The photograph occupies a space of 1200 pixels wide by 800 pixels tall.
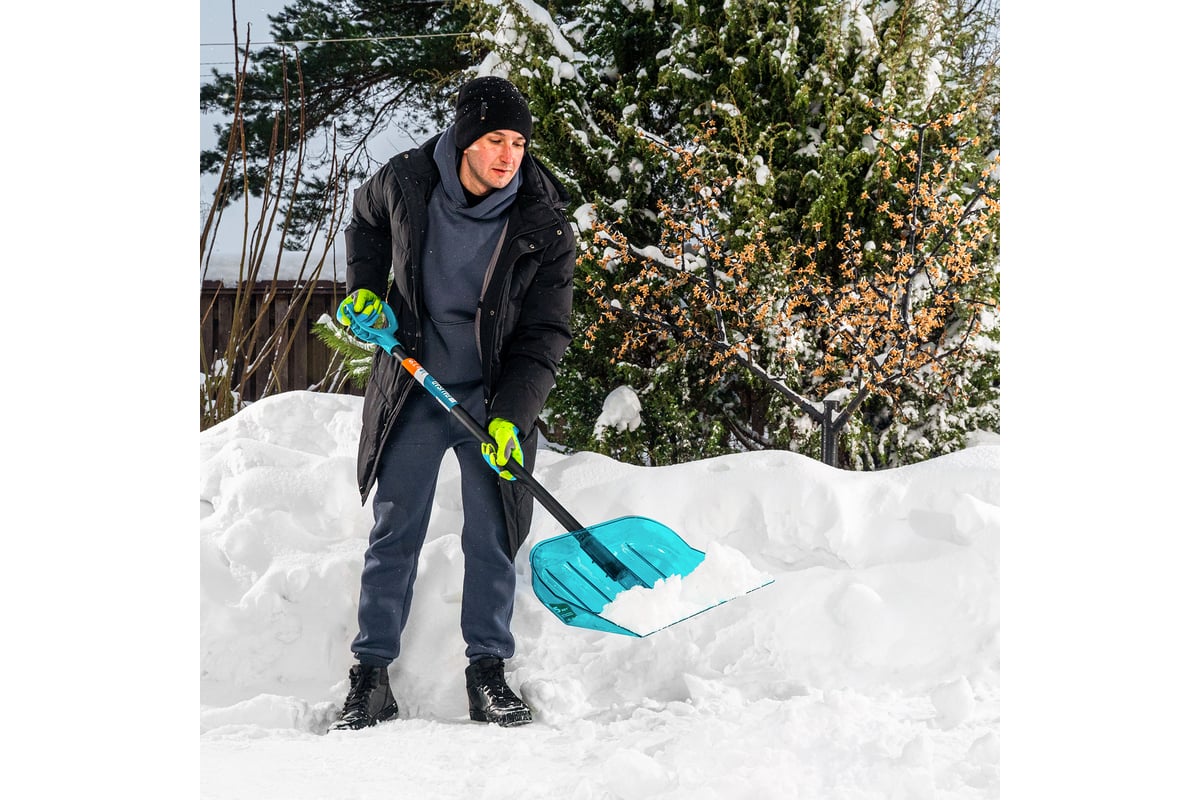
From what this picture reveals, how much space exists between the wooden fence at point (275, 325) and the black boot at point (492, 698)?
1279 mm

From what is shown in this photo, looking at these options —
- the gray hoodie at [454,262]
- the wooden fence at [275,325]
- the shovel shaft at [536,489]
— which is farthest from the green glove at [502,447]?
the wooden fence at [275,325]

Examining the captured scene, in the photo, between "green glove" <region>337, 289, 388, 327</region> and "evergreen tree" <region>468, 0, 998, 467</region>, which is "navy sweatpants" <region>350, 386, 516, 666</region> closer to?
"green glove" <region>337, 289, 388, 327</region>

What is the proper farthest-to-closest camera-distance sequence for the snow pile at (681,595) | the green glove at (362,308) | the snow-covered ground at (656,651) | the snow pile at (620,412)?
1. the snow pile at (620,412)
2. the green glove at (362,308)
3. the snow pile at (681,595)
4. the snow-covered ground at (656,651)

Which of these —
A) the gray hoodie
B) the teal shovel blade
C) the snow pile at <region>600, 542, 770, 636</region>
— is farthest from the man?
the snow pile at <region>600, 542, 770, 636</region>

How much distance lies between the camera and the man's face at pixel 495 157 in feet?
7.96

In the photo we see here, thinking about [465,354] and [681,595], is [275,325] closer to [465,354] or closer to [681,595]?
[465,354]

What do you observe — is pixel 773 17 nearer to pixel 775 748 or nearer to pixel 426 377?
pixel 426 377

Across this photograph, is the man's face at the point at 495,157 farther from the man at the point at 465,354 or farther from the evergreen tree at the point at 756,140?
the evergreen tree at the point at 756,140

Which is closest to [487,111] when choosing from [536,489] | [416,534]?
[536,489]

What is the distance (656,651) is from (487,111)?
1.37 m

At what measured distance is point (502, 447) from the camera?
93.3 inches
